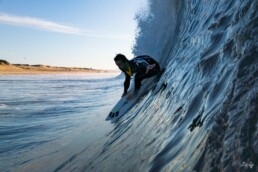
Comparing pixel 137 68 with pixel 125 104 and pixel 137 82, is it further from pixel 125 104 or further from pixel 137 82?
pixel 125 104

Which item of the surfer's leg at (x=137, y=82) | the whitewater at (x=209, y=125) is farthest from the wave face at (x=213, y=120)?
the surfer's leg at (x=137, y=82)

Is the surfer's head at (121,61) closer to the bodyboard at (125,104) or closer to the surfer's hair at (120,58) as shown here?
the surfer's hair at (120,58)

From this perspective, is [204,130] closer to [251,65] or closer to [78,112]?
[251,65]

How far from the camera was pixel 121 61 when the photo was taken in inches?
336

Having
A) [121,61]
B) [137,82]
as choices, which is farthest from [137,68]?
[121,61]

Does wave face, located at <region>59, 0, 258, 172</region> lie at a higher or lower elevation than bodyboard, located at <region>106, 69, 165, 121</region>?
higher

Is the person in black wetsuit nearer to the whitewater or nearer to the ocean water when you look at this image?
the ocean water

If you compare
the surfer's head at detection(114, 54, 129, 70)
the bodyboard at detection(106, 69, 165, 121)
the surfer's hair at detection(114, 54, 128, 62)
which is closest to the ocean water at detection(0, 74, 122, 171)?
the bodyboard at detection(106, 69, 165, 121)

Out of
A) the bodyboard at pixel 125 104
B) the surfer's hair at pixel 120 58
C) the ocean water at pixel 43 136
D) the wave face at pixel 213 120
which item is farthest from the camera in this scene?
the surfer's hair at pixel 120 58

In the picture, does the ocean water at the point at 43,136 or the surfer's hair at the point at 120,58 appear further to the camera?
the surfer's hair at the point at 120,58

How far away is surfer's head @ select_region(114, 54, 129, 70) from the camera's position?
27.5 feet

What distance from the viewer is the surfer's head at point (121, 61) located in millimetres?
8391

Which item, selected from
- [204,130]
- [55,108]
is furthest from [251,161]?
[55,108]

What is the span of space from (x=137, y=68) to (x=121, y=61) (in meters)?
0.47
